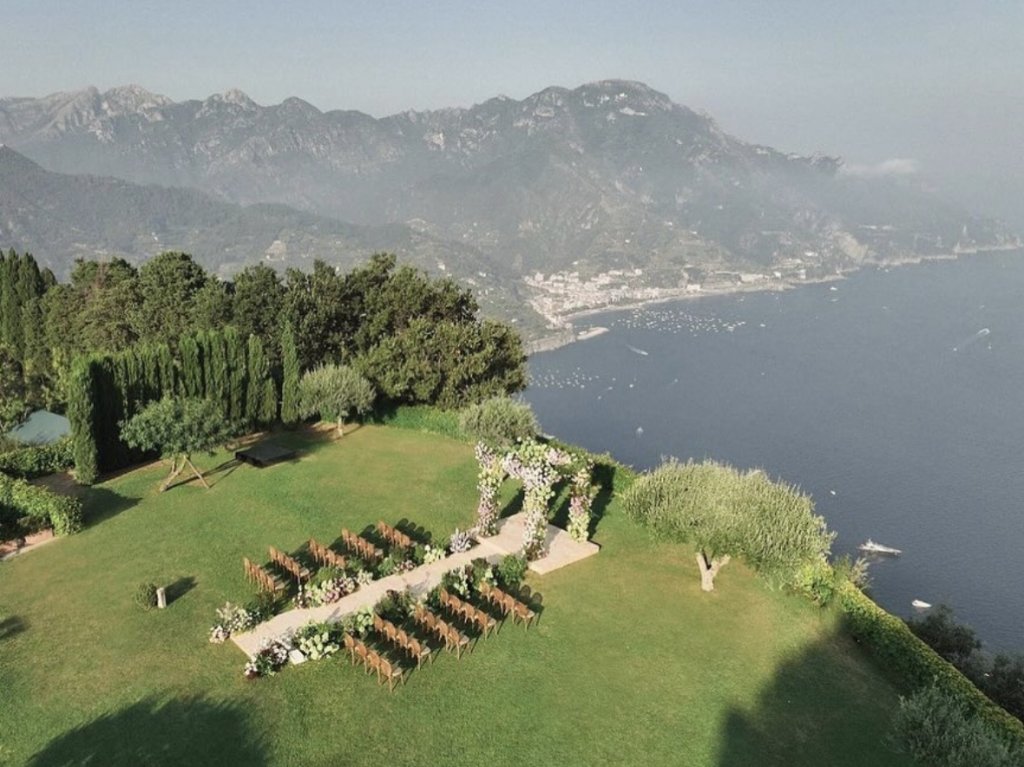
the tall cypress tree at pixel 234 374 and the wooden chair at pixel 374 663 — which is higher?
the tall cypress tree at pixel 234 374

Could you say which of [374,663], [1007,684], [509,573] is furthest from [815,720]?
[1007,684]

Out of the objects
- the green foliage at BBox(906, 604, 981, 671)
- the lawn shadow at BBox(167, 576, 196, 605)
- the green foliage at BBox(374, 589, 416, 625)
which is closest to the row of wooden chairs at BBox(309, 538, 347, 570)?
the green foliage at BBox(374, 589, 416, 625)

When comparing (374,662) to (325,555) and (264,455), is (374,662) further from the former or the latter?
(264,455)

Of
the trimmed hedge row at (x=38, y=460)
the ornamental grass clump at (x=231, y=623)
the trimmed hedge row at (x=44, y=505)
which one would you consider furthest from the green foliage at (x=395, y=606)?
the trimmed hedge row at (x=38, y=460)

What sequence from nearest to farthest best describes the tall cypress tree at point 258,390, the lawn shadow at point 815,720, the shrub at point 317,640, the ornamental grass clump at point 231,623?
the lawn shadow at point 815,720, the shrub at point 317,640, the ornamental grass clump at point 231,623, the tall cypress tree at point 258,390

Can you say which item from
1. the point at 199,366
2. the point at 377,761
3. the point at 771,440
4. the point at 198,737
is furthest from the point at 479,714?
the point at 771,440

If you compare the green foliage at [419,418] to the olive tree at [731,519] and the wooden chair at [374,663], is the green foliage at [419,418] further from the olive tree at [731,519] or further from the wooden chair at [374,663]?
the wooden chair at [374,663]
